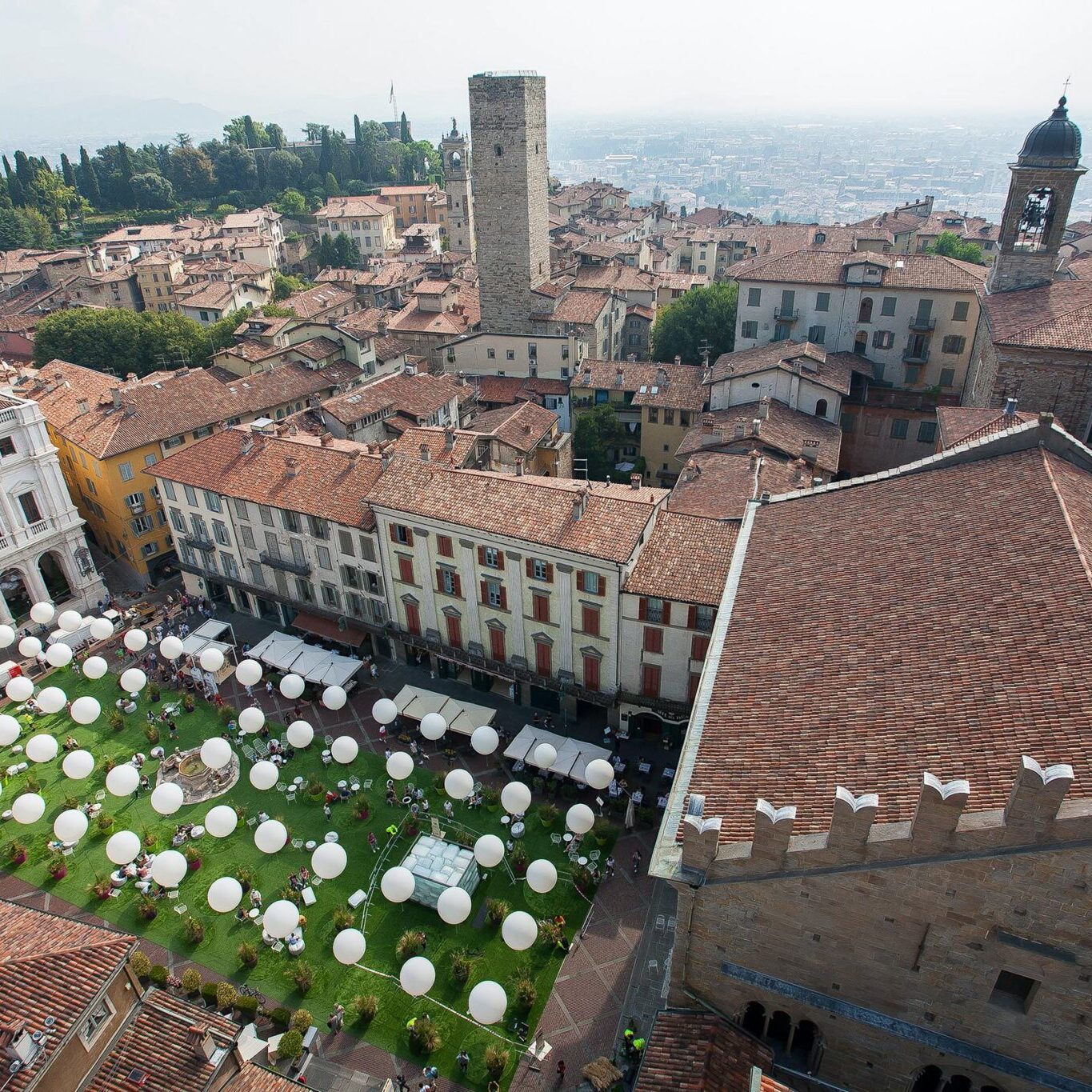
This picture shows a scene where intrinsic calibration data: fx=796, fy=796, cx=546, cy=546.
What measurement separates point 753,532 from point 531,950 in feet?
58.7

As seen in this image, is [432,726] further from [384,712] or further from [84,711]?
[84,711]

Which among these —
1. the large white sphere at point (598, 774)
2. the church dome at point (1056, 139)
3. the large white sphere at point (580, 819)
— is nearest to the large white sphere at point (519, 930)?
the large white sphere at point (580, 819)

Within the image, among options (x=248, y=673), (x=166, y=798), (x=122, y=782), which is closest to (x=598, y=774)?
(x=166, y=798)

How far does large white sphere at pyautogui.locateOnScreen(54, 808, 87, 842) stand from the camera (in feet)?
110

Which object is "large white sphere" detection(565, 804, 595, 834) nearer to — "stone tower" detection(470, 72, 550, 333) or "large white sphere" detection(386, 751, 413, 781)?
"large white sphere" detection(386, 751, 413, 781)

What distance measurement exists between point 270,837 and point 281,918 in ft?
13.6

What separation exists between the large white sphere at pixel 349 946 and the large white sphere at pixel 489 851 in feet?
17.2

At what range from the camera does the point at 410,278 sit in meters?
108

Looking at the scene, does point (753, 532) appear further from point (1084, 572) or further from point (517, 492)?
point (517, 492)

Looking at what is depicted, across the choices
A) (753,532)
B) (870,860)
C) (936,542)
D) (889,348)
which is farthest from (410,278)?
(870,860)

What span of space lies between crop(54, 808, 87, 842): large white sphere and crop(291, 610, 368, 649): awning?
16.0 meters

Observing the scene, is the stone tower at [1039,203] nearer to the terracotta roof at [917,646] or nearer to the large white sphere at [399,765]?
the terracotta roof at [917,646]

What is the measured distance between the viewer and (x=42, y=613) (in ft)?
160

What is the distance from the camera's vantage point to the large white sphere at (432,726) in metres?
37.8
